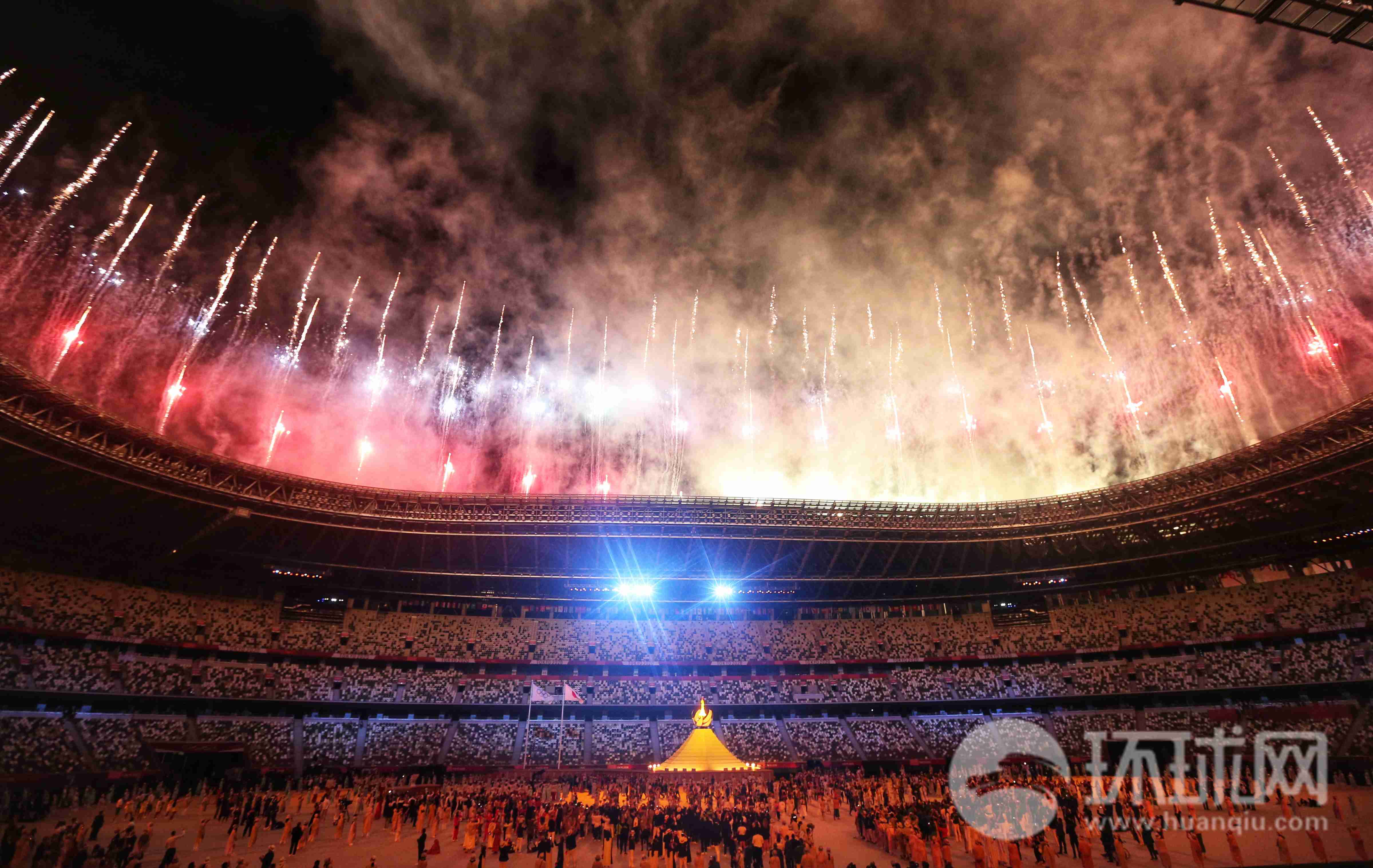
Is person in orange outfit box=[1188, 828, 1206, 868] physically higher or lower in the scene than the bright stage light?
lower

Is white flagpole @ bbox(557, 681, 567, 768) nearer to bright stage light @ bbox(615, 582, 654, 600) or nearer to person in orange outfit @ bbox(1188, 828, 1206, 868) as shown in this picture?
bright stage light @ bbox(615, 582, 654, 600)

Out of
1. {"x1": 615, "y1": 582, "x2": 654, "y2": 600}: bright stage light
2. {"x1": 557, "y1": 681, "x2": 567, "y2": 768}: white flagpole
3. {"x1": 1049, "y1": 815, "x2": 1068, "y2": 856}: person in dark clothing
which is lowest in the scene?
{"x1": 1049, "y1": 815, "x2": 1068, "y2": 856}: person in dark clothing

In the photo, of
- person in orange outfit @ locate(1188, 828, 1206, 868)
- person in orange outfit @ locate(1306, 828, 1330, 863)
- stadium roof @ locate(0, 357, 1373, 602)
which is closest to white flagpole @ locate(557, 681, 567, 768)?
stadium roof @ locate(0, 357, 1373, 602)

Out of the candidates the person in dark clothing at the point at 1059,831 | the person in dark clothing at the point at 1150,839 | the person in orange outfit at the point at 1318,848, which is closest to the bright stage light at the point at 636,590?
the person in dark clothing at the point at 1059,831

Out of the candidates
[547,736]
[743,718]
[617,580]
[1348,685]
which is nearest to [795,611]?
[743,718]

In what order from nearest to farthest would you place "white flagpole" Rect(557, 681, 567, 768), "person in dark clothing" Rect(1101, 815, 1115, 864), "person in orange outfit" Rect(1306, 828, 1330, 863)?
"person in orange outfit" Rect(1306, 828, 1330, 863) → "person in dark clothing" Rect(1101, 815, 1115, 864) → "white flagpole" Rect(557, 681, 567, 768)

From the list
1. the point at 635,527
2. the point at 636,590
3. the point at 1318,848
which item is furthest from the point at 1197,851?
the point at 636,590

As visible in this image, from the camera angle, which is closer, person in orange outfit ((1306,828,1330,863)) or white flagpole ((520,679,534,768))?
person in orange outfit ((1306,828,1330,863))

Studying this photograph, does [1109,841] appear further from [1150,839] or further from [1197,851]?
[1197,851]
